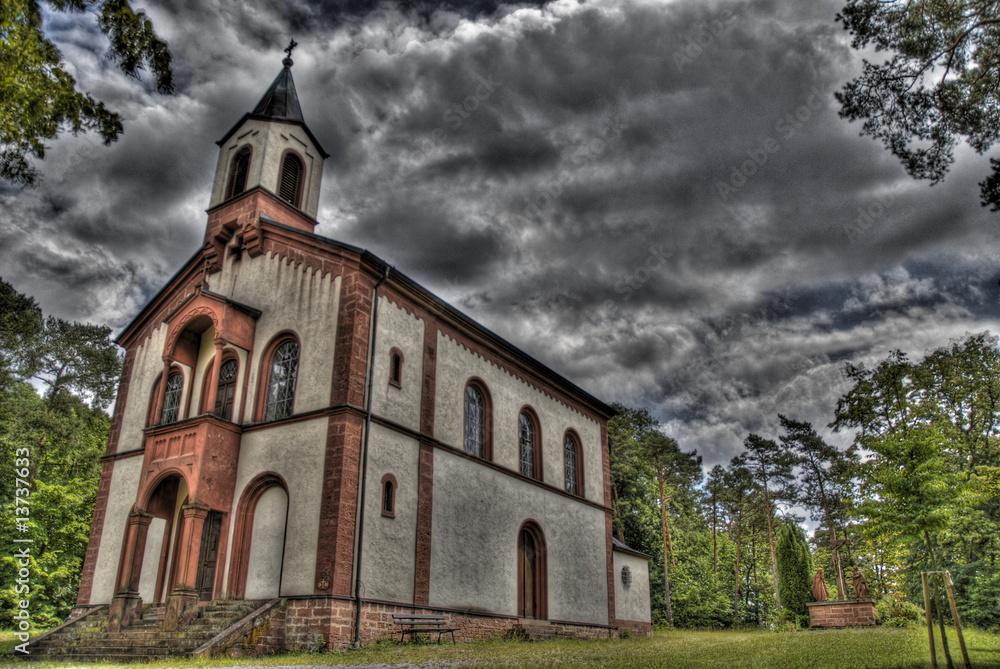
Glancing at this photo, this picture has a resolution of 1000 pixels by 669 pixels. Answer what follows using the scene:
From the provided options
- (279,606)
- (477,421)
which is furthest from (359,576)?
(477,421)

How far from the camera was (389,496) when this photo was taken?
52.1 ft

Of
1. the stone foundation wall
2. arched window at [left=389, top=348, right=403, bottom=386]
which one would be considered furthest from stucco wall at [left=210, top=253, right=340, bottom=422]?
the stone foundation wall

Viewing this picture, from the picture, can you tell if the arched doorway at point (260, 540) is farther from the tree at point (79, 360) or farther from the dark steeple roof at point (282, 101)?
the tree at point (79, 360)

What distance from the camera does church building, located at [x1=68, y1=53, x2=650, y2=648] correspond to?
48.3 ft

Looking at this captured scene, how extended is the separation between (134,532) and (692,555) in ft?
114

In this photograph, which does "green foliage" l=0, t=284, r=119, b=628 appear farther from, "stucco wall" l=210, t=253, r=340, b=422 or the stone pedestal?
the stone pedestal

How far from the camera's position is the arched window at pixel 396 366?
674 inches

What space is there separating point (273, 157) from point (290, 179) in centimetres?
84

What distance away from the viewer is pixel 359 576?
46.8 feet

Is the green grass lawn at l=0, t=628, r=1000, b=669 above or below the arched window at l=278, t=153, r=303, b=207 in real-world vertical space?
below

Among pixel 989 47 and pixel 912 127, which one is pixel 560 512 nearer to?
pixel 912 127

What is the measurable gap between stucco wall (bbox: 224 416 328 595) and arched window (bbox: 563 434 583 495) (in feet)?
38.4

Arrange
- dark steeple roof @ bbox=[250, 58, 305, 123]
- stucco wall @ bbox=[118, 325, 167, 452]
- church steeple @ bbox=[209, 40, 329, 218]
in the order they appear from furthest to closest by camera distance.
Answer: dark steeple roof @ bbox=[250, 58, 305, 123]
church steeple @ bbox=[209, 40, 329, 218]
stucco wall @ bbox=[118, 325, 167, 452]

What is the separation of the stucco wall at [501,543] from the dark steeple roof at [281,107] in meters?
11.5
